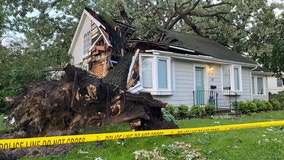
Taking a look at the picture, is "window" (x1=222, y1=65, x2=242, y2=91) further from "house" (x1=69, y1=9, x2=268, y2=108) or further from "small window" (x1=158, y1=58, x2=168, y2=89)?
"small window" (x1=158, y1=58, x2=168, y2=89)

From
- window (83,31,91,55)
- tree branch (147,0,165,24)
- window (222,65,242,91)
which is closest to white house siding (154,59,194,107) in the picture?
window (222,65,242,91)

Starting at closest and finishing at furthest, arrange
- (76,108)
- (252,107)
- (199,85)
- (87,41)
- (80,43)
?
(76,108) < (252,107) < (199,85) < (87,41) < (80,43)

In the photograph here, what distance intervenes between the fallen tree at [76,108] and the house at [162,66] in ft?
11.5

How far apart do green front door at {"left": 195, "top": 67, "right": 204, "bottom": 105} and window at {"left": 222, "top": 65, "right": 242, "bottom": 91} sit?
5.14 ft

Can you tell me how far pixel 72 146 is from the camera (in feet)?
17.4

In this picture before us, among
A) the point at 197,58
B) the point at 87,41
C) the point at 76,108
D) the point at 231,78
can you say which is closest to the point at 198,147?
the point at 76,108

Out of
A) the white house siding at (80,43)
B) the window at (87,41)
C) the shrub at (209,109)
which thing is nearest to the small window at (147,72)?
the shrub at (209,109)

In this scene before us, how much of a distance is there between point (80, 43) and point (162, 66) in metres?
6.54

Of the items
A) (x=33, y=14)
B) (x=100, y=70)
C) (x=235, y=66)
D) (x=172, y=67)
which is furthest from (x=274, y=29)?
(x=33, y=14)

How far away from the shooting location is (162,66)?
11984 millimetres

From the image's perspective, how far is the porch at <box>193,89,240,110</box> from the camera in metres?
13.8

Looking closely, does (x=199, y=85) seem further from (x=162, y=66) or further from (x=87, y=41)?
(x=87, y=41)

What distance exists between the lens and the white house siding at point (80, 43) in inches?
605

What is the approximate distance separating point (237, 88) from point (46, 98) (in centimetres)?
1187
